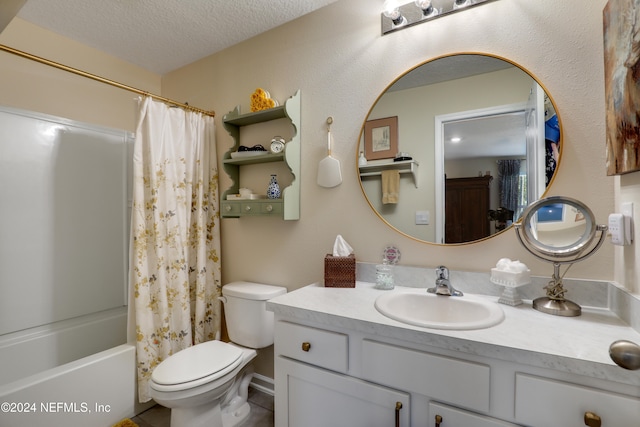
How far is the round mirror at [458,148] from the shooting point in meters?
1.24

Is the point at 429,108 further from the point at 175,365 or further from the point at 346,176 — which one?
the point at 175,365

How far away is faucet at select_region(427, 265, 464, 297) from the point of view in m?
1.26

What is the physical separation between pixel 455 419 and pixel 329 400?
1.51 ft

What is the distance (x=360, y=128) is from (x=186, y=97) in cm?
170

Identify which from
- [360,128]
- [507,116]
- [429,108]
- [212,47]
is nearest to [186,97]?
[212,47]

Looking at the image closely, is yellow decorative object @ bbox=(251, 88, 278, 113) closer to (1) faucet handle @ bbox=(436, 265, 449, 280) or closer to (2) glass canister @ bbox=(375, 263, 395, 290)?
(2) glass canister @ bbox=(375, 263, 395, 290)

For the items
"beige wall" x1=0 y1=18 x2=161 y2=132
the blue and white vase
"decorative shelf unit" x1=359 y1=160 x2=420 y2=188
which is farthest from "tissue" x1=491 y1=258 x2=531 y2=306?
"beige wall" x1=0 y1=18 x2=161 y2=132

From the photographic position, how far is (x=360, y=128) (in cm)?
161

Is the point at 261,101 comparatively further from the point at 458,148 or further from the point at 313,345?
the point at 313,345

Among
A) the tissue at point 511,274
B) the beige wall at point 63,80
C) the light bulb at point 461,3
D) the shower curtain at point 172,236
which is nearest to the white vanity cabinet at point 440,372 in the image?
the tissue at point 511,274

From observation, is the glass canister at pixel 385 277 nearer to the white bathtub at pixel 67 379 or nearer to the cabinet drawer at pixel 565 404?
the cabinet drawer at pixel 565 404

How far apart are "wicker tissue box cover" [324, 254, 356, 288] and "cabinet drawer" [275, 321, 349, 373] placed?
0.35m

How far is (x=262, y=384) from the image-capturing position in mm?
1971

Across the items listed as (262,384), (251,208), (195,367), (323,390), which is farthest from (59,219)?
(323,390)
